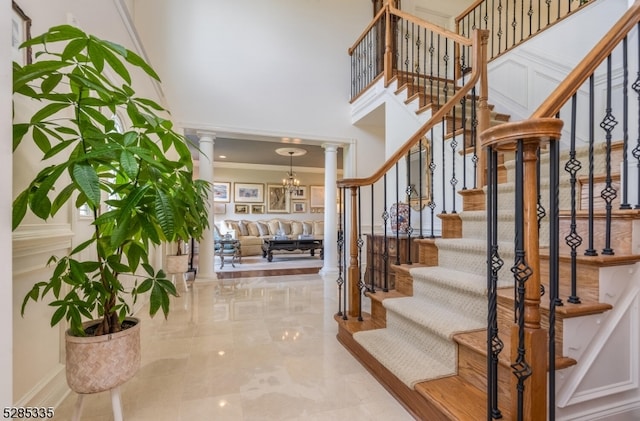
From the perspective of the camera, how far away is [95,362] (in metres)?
1.27

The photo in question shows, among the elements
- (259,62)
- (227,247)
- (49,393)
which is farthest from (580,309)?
(227,247)

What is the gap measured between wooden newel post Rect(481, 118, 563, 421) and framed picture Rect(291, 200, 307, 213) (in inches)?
336

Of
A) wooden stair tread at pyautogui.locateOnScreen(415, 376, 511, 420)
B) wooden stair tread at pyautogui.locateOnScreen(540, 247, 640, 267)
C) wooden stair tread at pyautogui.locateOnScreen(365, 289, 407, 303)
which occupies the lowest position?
wooden stair tread at pyautogui.locateOnScreen(415, 376, 511, 420)

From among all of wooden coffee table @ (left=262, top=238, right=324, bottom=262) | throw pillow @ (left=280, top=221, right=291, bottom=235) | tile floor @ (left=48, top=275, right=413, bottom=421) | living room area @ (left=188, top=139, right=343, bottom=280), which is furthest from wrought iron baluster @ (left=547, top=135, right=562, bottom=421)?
throw pillow @ (left=280, top=221, right=291, bottom=235)

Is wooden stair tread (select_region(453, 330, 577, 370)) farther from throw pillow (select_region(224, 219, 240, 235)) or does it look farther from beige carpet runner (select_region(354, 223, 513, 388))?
throw pillow (select_region(224, 219, 240, 235))

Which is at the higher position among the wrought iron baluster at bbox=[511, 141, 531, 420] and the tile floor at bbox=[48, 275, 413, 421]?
the wrought iron baluster at bbox=[511, 141, 531, 420]

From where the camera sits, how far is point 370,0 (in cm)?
553

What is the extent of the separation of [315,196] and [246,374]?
7933mm

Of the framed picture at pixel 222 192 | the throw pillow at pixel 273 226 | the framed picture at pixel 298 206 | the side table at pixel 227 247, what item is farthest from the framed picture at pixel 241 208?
the side table at pixel 227 247

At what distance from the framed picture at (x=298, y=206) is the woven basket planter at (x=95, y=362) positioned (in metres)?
8.19

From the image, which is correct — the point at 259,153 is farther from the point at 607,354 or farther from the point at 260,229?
the point at 607,354

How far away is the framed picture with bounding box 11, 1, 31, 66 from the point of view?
1.35 metres

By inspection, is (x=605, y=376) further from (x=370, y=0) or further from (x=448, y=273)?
(x=370, y=0)
